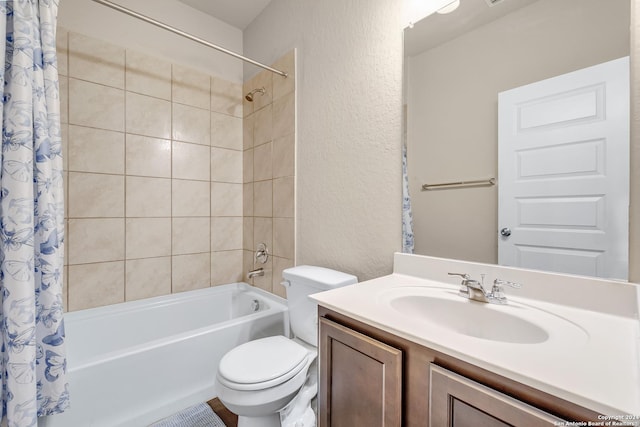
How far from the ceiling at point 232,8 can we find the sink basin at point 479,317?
2.26m

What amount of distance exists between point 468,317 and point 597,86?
806 mm

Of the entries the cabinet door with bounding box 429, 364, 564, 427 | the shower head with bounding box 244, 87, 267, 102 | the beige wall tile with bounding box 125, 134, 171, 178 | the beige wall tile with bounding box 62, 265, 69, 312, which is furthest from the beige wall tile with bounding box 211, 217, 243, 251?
the cabinet door with bounding box 429, 364, 564, 427

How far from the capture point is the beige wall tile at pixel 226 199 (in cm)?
225

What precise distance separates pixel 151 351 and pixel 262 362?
0.60m

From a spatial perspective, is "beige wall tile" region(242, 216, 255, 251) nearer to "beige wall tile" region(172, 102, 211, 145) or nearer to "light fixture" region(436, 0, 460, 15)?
"beige wall tile" region(172, 102, 211, 145)

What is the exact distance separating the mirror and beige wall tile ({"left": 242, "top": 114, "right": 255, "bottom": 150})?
55.1 inches

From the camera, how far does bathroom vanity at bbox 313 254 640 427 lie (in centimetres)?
49

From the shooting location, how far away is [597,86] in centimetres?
83

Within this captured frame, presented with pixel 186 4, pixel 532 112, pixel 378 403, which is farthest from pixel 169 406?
pixel 186 4

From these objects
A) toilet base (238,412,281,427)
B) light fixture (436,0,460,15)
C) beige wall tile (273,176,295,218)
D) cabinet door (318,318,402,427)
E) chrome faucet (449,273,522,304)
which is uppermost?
light fixture (436,0,460,15)

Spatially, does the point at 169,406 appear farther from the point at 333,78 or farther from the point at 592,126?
the point at 592,126

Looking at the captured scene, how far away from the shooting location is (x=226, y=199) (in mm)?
2318

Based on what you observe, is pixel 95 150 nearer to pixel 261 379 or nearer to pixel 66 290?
pixel 66 290

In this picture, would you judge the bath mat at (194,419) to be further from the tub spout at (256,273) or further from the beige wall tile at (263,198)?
the beige wall tile at (263,198)
